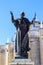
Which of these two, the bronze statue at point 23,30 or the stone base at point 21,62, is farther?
the bronze statue at point 23,30

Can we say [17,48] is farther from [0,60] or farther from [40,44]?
[0,60]

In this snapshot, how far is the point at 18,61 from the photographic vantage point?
7.21m

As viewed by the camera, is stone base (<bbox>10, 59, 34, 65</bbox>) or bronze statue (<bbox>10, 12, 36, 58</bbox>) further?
bronze statue (<bbox>10, 12, 36, 58</bbox>)

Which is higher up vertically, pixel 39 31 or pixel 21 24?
pixel 39 31

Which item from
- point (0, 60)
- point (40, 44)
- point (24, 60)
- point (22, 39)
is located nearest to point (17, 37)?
point (22, 39)

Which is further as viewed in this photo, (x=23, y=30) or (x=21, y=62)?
(x=23, y=30)

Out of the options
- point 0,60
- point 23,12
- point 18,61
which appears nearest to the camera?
point 18,61

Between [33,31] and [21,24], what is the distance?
39888mm

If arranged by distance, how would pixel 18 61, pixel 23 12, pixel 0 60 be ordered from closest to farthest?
pixel 18 61 → pixel 23 12 → pixel 0 60

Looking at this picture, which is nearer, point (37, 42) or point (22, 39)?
point (22, 39)

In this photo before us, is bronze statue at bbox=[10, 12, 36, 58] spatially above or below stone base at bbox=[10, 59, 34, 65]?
above

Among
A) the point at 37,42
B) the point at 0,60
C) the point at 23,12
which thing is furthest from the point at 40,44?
the point at 23,12

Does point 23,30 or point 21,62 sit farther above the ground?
point 23,30

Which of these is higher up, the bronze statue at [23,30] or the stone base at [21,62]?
the bronze statue at [23,30]
